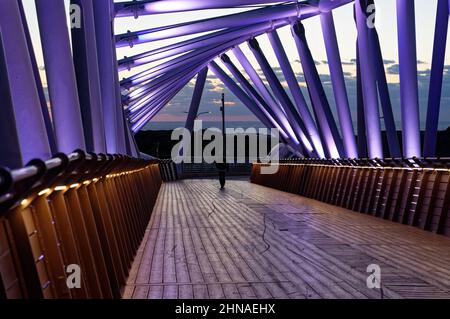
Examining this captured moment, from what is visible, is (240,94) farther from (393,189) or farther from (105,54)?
(393,189)

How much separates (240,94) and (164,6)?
2690 centimetres

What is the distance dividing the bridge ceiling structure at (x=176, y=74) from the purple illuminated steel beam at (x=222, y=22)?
40mm

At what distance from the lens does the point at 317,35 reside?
48844mm

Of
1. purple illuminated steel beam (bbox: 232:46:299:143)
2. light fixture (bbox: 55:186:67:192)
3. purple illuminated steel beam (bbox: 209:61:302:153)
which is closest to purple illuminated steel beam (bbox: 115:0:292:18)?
purple illuminated steel beam (bbox: 232:46:299:143)

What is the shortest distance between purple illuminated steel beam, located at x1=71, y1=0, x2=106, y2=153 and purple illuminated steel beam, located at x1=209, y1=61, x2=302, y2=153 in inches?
1453

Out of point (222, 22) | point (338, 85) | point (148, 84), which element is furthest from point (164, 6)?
point (148, 84)

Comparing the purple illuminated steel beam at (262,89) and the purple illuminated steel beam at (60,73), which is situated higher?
the purple illuminated steel beam at (60,73)

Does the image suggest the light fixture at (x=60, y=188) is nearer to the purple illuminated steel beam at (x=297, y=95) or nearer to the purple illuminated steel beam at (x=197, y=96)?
the purple illuminated steel beam at (x=297, y=95)

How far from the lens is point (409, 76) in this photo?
17.7 m

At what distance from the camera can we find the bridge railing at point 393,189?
11469 mm

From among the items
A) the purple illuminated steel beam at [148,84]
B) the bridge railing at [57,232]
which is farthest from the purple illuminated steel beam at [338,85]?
A: the bridge railing at [57,232]

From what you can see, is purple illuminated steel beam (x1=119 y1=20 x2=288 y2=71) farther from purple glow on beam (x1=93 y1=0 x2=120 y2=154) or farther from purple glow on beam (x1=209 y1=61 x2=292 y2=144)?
purple glow on beam (x1=209 y1=61 x2=292 y2=144)

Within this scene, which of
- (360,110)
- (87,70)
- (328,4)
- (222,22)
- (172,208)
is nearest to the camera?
(87,70)

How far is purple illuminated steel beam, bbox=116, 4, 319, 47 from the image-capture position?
27.6 meters
